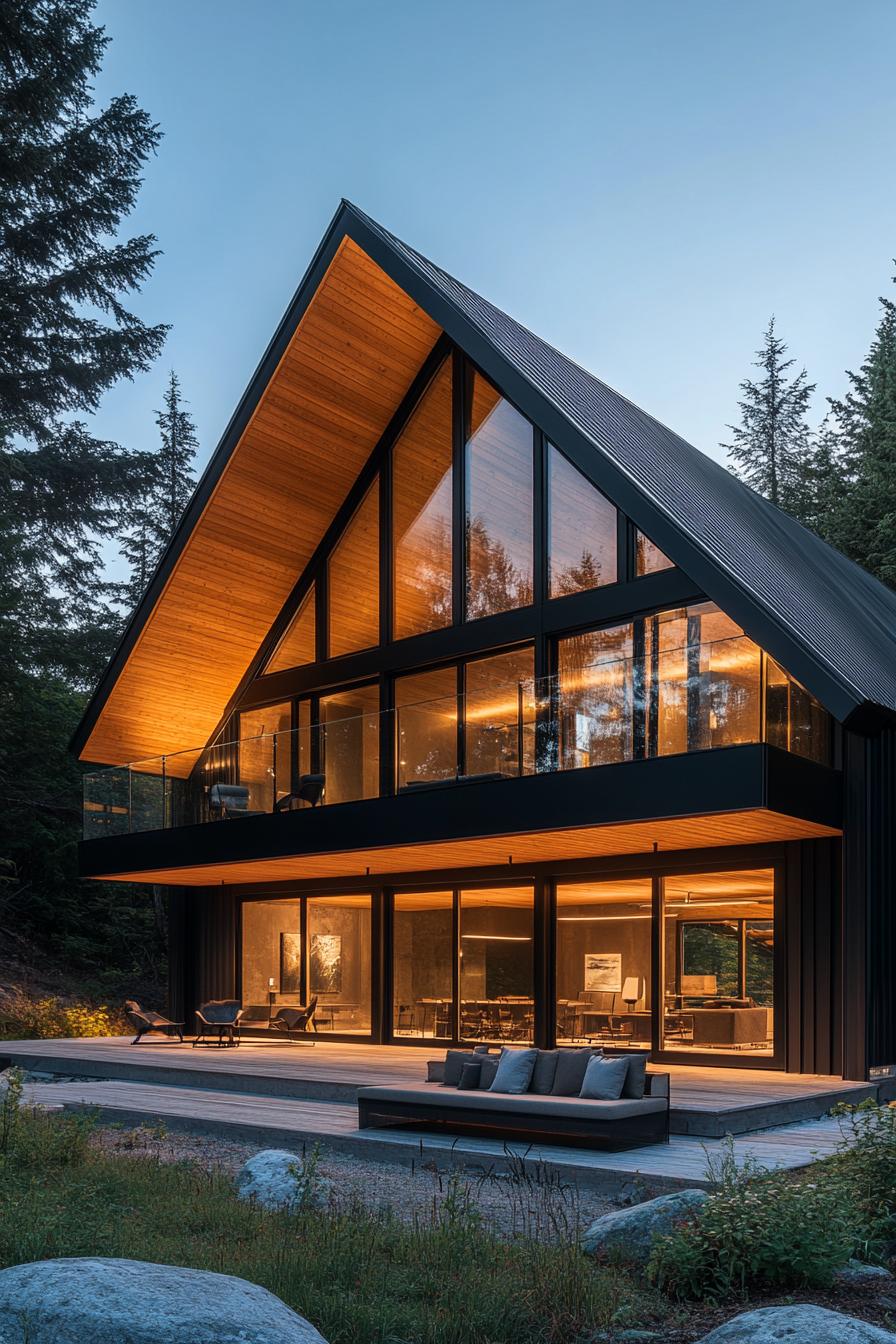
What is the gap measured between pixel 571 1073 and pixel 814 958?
409 centimetres

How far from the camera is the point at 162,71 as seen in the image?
28.5 metres

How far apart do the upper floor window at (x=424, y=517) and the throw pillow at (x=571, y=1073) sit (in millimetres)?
7767

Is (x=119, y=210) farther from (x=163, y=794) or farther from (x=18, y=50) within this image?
(x=163, y=794)

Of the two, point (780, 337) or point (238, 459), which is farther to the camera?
point (780, 337)

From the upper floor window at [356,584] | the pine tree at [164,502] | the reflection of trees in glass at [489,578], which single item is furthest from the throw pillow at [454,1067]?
the pine tree at [164,502]

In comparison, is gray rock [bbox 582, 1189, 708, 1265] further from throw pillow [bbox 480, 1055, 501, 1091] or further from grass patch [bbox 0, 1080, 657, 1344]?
throw pillow [bbox 480, 1055, 501, 1091]

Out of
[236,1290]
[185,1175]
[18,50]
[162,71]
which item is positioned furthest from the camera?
[162,71]

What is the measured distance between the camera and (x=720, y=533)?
13.8 metres

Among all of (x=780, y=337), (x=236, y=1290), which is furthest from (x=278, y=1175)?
(x=780, y=337)

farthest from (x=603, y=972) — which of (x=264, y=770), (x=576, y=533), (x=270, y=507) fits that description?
(x=270, y=507)

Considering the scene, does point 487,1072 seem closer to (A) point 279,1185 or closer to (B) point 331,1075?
(B) point 331,1075

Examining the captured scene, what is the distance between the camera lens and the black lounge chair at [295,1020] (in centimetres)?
1739

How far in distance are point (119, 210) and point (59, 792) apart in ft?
39.4

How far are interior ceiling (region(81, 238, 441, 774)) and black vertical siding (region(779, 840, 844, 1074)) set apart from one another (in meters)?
8.55
